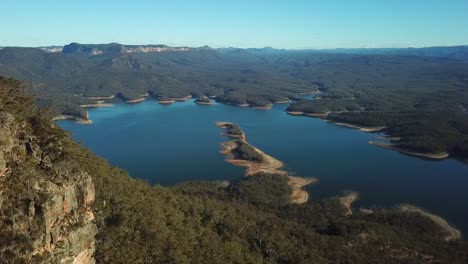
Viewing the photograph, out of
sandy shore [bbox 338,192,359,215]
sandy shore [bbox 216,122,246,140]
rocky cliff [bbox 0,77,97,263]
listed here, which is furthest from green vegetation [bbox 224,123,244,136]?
rocky cliff [bbox 0,77,97,263]

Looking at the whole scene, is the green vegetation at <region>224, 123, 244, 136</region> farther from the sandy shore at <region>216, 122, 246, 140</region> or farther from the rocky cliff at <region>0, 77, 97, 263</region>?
the rocky cliff at <region>0, 77, 97, 263</region>

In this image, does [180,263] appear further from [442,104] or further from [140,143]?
[442,104]

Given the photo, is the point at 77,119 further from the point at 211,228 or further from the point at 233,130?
the point at 211,228

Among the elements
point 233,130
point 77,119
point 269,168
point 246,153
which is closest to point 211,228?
point 269,168

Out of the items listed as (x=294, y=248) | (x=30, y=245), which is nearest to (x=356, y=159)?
(x=294, y=248)

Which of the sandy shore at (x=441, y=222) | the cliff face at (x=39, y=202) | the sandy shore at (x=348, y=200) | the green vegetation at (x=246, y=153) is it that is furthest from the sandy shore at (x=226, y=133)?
the cliff face at (x=39, y=202)

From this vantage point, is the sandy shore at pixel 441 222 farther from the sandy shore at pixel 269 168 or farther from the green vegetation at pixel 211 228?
the sandy shore at pixel 269 168
